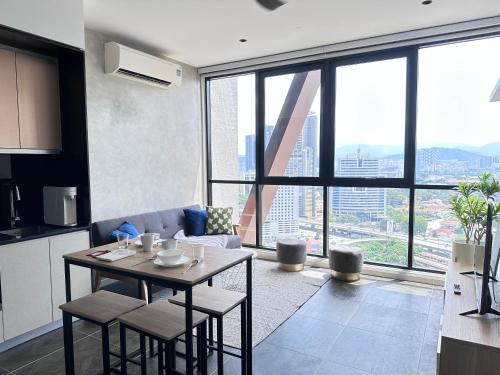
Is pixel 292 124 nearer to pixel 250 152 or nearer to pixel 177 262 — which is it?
pixel 250 152

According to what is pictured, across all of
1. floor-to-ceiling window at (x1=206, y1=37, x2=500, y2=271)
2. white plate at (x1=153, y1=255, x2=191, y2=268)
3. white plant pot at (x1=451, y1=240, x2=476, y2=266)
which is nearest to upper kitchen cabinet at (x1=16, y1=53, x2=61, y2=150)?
white plate at (x1=153, y1=255, x2=191, y2=268)

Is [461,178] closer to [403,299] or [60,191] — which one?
[403,299]

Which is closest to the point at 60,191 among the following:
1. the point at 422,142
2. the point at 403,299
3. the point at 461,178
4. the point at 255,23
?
the point at 255,23

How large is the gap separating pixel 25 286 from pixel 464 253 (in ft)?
12.0

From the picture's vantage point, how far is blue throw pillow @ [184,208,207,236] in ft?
14.9

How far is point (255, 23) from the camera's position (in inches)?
140

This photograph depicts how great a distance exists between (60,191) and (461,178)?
4.13 m

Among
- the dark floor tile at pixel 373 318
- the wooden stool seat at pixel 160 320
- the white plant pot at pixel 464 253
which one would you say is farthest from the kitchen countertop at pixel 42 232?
the white plant pot at pixel 464 253

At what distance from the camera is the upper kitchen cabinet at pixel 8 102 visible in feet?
8.84

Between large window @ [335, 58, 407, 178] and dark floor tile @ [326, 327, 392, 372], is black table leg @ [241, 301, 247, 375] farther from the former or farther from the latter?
large window @ [335, 58, 407, 178]

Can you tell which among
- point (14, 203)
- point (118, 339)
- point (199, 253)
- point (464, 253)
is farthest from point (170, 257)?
point (464, 253)

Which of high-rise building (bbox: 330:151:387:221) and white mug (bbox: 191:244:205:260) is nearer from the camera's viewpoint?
white mug (bbox: 191:244:205:260)

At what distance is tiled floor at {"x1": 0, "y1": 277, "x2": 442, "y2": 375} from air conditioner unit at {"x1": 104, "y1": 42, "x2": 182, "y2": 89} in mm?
2683

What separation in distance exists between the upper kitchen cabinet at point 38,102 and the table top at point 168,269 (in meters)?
1.43
